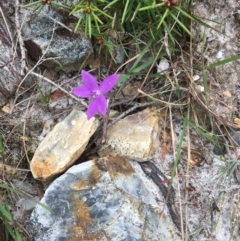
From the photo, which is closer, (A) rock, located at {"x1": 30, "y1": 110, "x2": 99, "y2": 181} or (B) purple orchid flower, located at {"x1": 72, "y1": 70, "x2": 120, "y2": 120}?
(B) purple orchid flower, located at {"x1": 72, "y1": 70, "x2": 120, "y2": 120}

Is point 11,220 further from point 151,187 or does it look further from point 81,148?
point 151,187

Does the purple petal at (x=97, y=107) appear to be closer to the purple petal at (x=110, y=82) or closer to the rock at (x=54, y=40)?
the purple petal at (x=110, y=82)

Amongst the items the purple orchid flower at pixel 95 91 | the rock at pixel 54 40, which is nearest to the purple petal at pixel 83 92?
the purple orchid flower at pixel 95 91

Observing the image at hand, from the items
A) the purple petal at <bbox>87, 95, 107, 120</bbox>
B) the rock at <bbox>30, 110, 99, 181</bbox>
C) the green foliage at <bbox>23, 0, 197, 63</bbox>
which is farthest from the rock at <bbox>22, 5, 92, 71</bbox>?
the purple petal at <bbox>87, 95, 107, 120</bbox>

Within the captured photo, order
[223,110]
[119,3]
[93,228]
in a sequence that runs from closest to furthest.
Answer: [93,228] → [119,3] → [223,110]

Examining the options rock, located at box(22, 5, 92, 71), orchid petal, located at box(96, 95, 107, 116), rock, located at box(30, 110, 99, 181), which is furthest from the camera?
rock, located at box(22, 5, 92, 71)

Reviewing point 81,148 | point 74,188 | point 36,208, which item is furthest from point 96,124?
point 36,208

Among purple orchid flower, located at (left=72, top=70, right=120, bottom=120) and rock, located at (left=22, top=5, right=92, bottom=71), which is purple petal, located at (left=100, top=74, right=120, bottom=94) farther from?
rock, located at (left=22, top=5, right=92, bottom=71)
